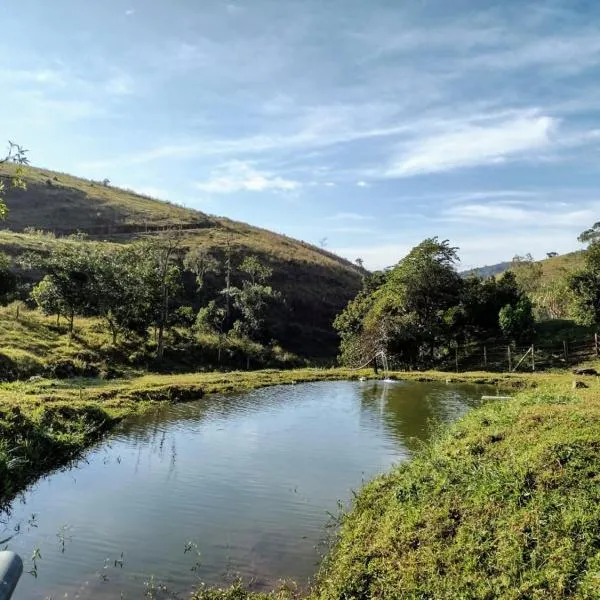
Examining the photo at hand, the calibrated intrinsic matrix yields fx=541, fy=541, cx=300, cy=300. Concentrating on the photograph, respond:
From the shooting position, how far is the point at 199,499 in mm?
15273

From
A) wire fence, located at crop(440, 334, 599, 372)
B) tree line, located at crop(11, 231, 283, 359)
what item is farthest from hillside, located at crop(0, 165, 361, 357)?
wire fence, located at crop(440, 334, 599, 372)

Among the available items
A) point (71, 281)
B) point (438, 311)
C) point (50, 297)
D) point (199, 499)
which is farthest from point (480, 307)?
point (199, 499)

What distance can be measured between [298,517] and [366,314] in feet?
146

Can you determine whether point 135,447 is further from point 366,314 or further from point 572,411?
point 366,314

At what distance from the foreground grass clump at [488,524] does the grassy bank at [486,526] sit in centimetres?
2

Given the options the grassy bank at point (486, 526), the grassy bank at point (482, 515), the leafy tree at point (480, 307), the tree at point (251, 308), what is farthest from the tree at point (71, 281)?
the grassy bank at point (486, 526)

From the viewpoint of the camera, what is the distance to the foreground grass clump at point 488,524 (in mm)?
8258

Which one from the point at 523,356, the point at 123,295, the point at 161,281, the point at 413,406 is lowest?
the point at 413,406

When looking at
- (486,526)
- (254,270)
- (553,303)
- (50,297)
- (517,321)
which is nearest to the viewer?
(486,526)

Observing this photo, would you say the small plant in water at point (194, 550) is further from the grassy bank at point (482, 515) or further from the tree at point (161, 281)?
the tree at point (161, 281)

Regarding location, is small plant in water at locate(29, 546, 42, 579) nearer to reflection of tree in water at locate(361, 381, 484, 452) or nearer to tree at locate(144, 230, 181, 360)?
reflection of tree in water at locate(361, 381, 484, 452)

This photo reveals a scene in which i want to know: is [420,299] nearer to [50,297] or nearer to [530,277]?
[50,297]

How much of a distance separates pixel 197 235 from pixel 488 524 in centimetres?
9423

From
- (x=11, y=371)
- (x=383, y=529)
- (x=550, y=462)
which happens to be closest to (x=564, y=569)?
(x=550, y=462)
